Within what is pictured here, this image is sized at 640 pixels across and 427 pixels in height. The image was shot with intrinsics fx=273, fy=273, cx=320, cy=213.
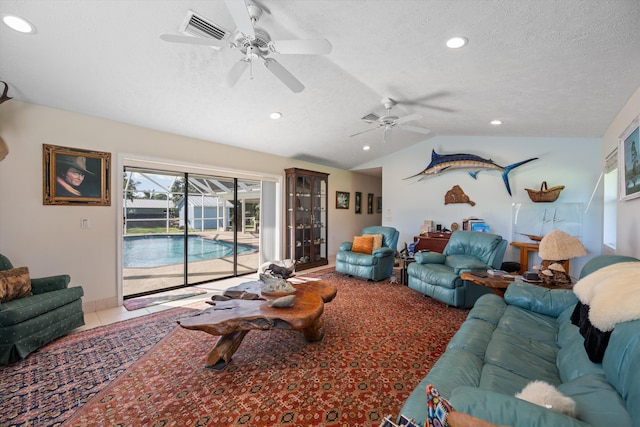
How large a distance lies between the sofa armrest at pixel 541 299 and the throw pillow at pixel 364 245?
2.66 metres

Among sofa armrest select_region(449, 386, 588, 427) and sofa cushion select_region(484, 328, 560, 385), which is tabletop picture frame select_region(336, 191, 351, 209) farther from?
sofa armrest select_region(449, 386, 588, 427)

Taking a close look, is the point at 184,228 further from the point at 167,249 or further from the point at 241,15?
the point at 241,15

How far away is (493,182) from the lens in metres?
5.30

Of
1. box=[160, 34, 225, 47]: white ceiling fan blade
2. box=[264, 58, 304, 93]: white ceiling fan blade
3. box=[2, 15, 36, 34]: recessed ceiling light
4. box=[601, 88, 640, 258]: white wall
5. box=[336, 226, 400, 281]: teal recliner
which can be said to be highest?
box=[2, 15, 36, 34]: recessed ceiling light

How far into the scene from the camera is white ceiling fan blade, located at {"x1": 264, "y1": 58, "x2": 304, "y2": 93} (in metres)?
2.11

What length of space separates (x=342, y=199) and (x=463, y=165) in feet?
9.60

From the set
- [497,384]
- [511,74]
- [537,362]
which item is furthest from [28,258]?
[511,74]

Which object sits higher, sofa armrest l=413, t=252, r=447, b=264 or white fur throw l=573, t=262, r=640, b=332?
white fur throw l=573, t=262, r=640, b=332

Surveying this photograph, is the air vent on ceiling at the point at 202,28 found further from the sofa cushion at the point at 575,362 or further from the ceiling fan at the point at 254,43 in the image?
the sofa cushion at the point at 575,362

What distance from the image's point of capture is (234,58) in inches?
104

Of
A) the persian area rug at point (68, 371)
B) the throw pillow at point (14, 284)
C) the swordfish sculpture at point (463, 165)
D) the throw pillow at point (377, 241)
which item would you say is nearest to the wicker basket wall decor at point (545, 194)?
the swordfish sculpture at point (463, 165)

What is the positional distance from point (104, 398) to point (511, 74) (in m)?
4.21

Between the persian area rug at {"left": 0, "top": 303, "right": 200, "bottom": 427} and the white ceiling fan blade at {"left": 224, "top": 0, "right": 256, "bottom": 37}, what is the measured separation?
263cm

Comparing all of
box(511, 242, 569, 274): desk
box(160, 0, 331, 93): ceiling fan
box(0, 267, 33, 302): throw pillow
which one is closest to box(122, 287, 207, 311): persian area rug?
box(0, 267, 33, 302): throw pillow
